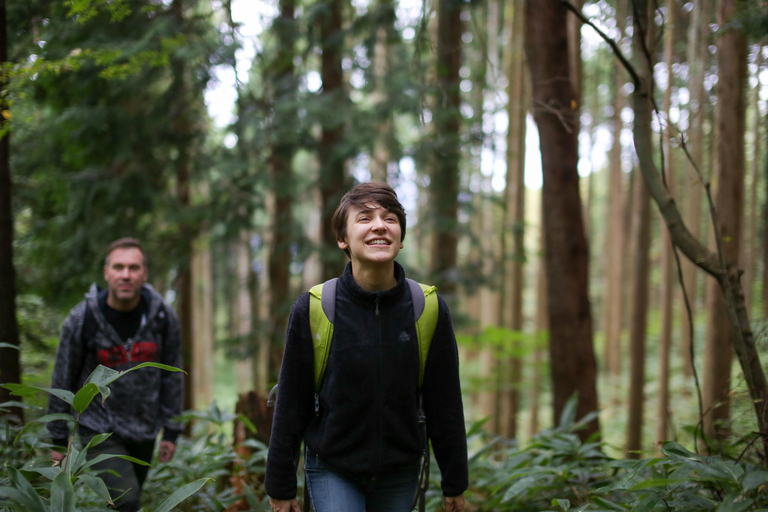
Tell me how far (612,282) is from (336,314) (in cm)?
1647

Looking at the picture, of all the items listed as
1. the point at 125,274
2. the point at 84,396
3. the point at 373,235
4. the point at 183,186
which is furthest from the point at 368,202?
the point at 183,186

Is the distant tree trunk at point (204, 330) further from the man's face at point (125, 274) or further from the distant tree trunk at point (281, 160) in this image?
the man's face at point (125, 274)

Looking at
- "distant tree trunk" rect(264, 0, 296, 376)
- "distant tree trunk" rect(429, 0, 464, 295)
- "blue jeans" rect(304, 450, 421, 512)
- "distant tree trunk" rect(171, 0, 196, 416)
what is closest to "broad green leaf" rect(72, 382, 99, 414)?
"blue jeans" rect(304, 450, 421, 512)

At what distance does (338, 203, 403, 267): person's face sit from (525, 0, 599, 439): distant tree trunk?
3306 millimetres

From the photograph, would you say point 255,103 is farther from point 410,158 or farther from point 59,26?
point 59,26

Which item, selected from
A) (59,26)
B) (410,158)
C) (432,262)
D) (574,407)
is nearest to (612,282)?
(432,262)

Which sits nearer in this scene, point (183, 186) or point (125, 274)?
point (125, 274)

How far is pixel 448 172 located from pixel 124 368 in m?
6.84

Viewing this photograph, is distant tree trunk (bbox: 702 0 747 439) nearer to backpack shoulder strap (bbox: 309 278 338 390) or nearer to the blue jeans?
the blue jeans

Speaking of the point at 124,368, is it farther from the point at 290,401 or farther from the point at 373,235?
the point at 373,235

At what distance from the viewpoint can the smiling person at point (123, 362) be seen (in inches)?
130

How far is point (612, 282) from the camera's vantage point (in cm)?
1698

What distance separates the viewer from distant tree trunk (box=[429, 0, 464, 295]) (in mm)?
8625

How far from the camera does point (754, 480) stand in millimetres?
2287
